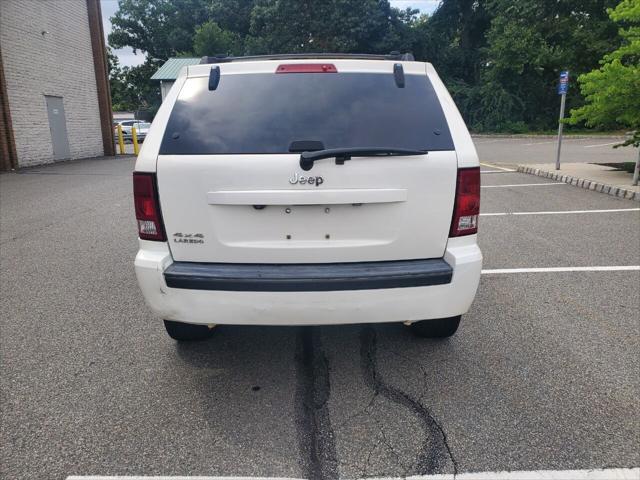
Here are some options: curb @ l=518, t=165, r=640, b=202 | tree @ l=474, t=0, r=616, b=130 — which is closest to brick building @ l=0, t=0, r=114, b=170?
curb @ l=518, t=165, r=640, b=202

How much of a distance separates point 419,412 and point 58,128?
63.0 ft

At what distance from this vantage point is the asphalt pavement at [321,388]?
8.14 feet

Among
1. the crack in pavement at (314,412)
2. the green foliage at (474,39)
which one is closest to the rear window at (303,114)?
the crack in pavement at (314,412)

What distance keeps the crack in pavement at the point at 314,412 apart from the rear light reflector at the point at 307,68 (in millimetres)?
1831

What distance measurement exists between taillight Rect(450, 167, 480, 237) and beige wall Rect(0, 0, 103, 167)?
55.2ft

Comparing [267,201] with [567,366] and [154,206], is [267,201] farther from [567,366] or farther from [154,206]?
[567,366]

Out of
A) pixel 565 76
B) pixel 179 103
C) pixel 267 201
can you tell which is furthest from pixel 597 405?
pixel 565 76

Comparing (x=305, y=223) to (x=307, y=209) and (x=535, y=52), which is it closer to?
(x=307, y=209)

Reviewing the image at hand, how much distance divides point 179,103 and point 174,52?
60.0 m

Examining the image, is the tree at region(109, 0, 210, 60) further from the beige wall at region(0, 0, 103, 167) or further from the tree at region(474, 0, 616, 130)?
the beige wall at region(0, 0, 103, 167)

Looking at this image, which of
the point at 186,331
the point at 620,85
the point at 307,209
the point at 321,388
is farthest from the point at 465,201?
the point at 620,85

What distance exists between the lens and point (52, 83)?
18156 millimetres

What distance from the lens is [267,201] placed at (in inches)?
109

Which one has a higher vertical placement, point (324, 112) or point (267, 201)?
point (324, 112)
